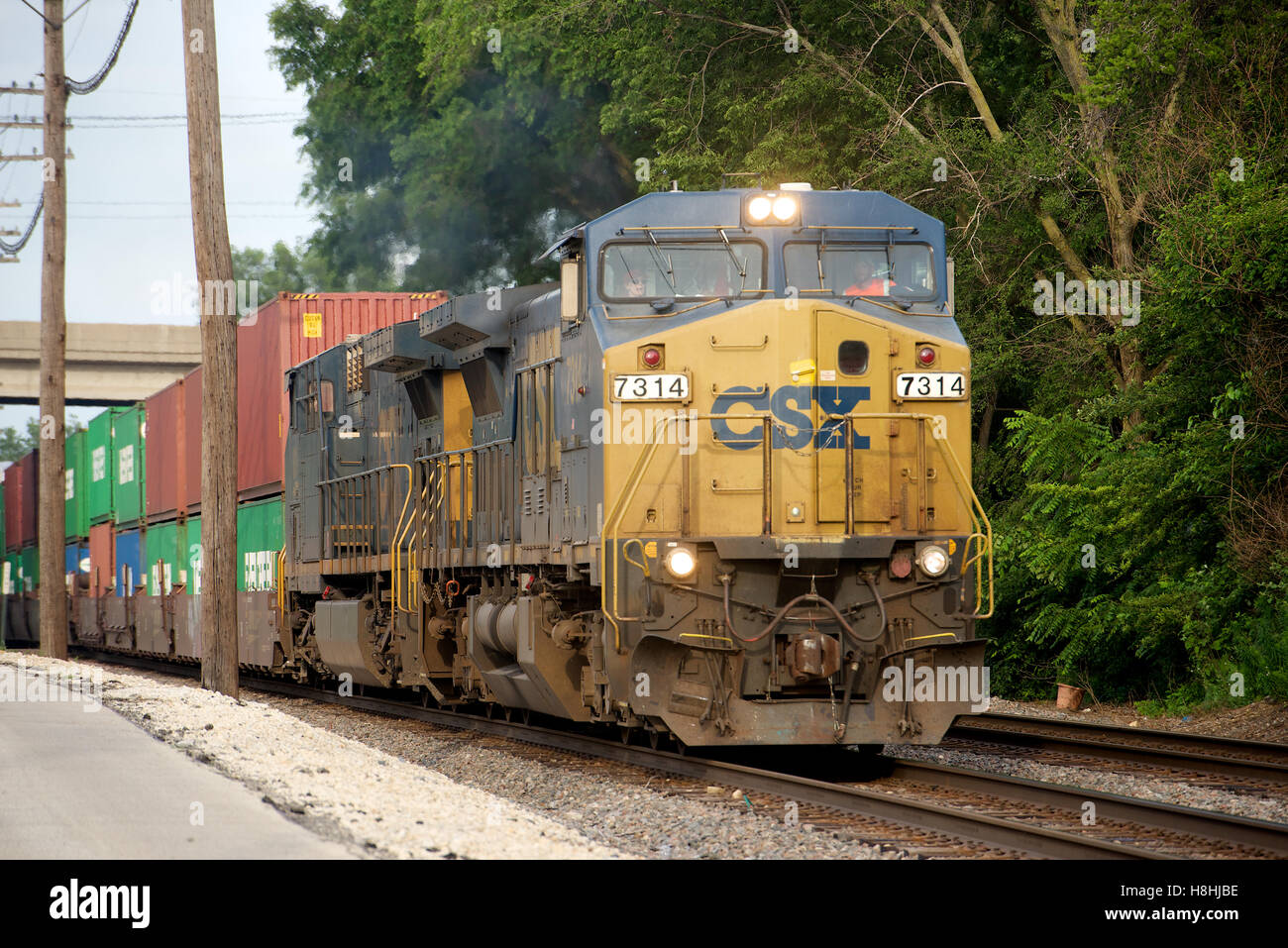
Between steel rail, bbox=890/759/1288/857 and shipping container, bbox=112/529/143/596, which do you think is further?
shipping container, bbox=112/529/143/596

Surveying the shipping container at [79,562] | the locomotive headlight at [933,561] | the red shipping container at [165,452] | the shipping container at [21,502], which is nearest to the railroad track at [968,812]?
the locomotive headlight at [933,561]

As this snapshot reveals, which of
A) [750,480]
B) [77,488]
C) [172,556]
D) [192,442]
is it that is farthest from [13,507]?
[750,480]

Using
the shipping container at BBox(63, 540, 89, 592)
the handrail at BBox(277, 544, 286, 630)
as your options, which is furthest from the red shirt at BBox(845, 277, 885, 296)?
the shipping container at BBox(63, 540, 89, 592)

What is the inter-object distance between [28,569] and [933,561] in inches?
1308

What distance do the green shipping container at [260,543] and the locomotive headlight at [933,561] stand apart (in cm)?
1209

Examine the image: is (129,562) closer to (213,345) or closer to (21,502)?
(21,502)

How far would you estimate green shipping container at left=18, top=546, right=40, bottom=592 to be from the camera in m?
36.6

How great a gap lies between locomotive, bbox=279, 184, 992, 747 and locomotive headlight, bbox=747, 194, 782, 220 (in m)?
0.01

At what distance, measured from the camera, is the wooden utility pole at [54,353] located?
26.4 metres

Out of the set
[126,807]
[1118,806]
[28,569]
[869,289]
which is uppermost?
[869,289]

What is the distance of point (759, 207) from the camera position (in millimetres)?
10633

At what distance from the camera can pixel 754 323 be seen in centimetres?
1032

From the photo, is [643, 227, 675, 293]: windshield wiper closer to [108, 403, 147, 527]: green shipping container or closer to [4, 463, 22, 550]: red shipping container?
[108, 403, 147, 527]: green shipping container

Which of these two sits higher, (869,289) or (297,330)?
(297,330)
